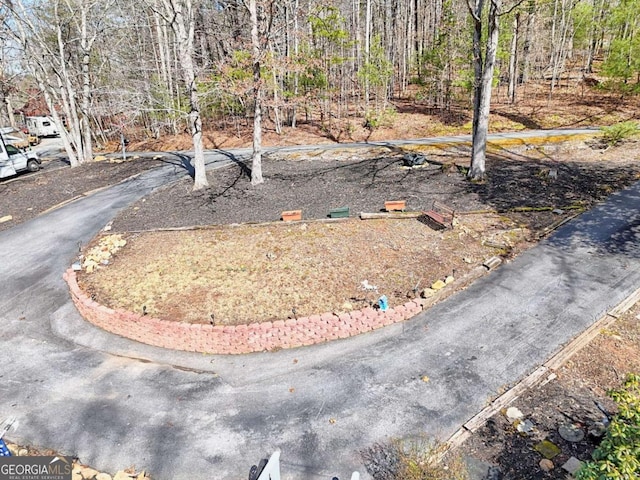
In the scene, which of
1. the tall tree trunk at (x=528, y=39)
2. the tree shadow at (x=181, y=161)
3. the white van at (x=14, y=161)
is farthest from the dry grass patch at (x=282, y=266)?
the tall tree trunk at (x=528, y=39)

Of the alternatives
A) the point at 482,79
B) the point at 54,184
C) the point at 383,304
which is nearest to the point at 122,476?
the point at 383,304

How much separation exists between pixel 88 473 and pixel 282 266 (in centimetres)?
505

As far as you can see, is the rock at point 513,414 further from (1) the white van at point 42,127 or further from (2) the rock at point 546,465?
(1) the white van at point 42,127

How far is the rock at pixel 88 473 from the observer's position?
4738 mm

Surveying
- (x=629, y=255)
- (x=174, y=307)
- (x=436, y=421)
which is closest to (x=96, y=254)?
(x=174, y=307)

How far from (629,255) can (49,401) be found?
11830 millimetres

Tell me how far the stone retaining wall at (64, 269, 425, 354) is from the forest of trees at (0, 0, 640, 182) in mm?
8347

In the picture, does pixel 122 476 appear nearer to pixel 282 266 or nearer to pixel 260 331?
pixel 260 331

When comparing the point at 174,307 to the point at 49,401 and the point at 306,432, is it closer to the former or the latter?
the point at 49,401

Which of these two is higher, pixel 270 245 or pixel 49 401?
pixel 270 245

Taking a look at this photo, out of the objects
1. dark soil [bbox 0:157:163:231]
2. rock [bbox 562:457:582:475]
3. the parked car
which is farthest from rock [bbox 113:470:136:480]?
the parked car

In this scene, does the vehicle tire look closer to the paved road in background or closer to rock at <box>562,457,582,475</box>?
the paved road in background

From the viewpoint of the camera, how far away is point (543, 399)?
5285mm

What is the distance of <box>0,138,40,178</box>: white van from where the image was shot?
1909 cm
